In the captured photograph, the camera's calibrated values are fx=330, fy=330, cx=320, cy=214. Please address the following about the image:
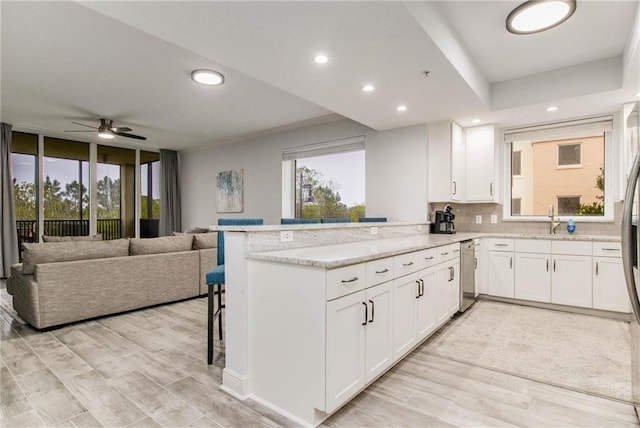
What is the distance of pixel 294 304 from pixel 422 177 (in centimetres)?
327

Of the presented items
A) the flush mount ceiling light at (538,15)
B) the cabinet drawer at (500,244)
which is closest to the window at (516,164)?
the cabinet drawer at (500,244)

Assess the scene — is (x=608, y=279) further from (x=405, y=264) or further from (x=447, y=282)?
(x=405, y=264)

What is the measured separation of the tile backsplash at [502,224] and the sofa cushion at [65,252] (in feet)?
12.9

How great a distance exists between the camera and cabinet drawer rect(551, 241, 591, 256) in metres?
3.61

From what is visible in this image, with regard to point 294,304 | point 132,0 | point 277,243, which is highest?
point 132,0

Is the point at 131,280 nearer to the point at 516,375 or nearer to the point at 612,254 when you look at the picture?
the point at 516,375

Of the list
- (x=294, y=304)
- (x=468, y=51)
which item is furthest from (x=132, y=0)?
(x=468, y=51)

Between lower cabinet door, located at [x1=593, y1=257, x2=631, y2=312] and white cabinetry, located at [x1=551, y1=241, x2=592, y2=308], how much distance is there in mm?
59

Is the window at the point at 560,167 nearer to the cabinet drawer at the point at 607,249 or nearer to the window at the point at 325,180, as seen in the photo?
the cabinet drawer at the point at 607,249

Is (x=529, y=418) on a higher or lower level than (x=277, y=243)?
lower

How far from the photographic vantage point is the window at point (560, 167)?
409cm

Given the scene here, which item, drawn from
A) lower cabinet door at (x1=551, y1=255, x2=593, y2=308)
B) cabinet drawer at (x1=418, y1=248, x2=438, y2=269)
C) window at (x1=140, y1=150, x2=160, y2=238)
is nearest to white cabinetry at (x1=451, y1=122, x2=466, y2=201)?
lower cabinet door at (x1=551, y1=255, x2=593, y2=308)

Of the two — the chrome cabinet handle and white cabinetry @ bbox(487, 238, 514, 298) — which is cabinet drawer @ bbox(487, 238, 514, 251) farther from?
the chrome cabinet handle

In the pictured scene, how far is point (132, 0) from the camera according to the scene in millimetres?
1896
